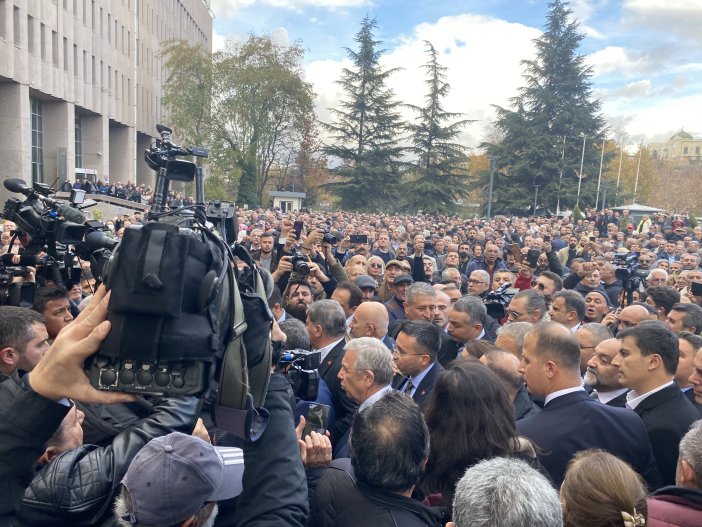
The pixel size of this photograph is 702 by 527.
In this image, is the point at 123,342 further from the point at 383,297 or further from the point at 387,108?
the point at 387,108

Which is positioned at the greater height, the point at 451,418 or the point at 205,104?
the point at 205,104

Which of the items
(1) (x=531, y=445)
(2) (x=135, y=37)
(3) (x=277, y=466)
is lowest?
(1) (x=531, y=445)

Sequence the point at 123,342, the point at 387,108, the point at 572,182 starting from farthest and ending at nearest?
the point at 387,108, the point at 572,182, the point at 123,342

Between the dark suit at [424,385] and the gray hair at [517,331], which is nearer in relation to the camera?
the dark suit at [424,385]

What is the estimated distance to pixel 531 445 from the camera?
10.5 ft

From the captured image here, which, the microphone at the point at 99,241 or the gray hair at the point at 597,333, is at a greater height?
the microphone at the point at 99,241

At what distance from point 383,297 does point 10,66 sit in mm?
28667

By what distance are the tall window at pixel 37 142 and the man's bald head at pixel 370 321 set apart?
35.4 meters

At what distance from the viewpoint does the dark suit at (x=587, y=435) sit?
3.51 m

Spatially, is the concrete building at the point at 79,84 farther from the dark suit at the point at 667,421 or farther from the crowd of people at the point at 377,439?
the dark suit at the point at 667,421

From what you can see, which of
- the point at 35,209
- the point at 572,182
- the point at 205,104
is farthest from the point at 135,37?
the point at 35,209

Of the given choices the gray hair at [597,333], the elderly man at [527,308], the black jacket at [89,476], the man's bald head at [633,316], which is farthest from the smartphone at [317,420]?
the man's bald head at [633,316]

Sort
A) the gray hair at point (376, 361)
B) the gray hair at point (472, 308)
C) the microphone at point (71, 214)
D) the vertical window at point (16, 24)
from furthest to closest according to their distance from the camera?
the vertical window at point (16, 24) < the gray hair at point (472, 308) < the gray hair at point (376, 361) < the microphone at point (71, 214)

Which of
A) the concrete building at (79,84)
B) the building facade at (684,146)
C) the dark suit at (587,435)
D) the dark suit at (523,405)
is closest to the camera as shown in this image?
the dark suit at (587,435)
